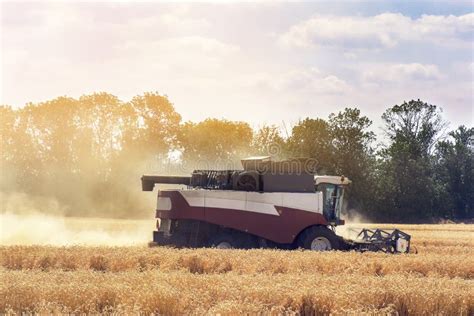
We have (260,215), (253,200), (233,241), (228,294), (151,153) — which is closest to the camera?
(228,294)

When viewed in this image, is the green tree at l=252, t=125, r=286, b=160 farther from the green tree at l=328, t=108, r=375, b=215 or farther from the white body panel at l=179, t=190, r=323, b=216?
the white body panel at l=179, t=190, r=323, b=216

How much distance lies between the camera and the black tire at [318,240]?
2220cm

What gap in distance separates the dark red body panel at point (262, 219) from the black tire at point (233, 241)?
32 cm

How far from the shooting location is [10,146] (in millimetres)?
62406

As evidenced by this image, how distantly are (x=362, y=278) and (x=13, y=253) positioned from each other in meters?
8.10

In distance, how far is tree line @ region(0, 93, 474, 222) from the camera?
5794 cm

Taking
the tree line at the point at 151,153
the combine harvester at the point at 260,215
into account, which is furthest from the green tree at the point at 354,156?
the combine harvester at the point at 260,215

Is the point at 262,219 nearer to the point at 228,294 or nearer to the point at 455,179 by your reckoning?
the point at 228,294

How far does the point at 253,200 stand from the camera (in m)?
22.6

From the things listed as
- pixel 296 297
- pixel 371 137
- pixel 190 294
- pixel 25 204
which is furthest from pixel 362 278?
pixel 371 137

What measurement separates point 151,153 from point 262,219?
119ft

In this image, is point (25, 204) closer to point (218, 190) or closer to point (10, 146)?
point (10, 146)

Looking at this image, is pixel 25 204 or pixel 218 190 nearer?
pixel 218 190

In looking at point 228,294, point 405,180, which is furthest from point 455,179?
point 228,294
